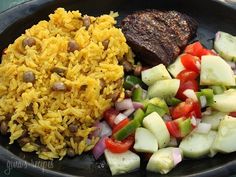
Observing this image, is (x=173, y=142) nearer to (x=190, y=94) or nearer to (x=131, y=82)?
(x=190, y=94)

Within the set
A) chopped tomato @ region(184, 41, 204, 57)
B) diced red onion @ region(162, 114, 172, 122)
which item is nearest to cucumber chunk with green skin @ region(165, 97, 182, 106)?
diced red onion @ region(162, 114, 172, 122)

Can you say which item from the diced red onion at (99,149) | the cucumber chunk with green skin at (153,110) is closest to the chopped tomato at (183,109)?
the cucumber chunk with green skin at (153,110)

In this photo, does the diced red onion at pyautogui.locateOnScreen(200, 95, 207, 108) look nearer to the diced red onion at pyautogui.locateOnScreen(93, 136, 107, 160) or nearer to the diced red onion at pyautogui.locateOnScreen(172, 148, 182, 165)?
the diced red onion at pyautogui.locateOnScreen(172, 148, 182, 165)

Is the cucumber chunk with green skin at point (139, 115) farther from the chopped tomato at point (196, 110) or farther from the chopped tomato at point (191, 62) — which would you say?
the chopped tomato at point (191, 62)

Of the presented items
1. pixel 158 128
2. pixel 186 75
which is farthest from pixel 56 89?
pixel 186 75

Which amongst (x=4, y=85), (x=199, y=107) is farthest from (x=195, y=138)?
(x=4, y=85)

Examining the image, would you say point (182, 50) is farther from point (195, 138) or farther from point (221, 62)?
point (195, 138)
